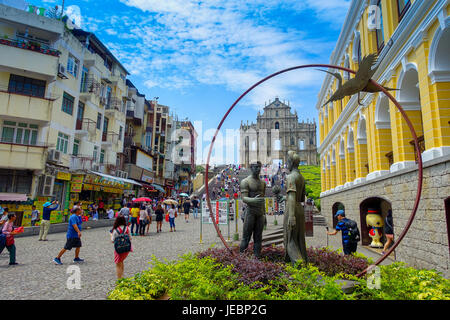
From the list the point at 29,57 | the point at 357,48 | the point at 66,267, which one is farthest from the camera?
the point at 29,57

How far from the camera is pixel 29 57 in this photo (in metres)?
17.6

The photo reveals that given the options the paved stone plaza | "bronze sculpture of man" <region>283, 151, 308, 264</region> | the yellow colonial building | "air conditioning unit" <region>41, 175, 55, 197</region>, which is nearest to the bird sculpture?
"bronze sculpture of man" <region>283, 151, 308, 264</region>

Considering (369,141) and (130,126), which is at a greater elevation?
(130,126)

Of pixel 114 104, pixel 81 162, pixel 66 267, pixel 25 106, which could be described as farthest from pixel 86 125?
pixel 66 267

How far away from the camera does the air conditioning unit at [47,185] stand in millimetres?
17906

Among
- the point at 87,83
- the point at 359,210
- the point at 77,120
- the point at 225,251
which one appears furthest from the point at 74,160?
the point at 359,210

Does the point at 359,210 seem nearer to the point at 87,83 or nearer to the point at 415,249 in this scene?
the point at 415,249

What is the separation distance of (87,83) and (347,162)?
66.3ft

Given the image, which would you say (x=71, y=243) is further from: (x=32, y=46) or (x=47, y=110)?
(x=32, y=46)

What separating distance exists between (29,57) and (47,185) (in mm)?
7844

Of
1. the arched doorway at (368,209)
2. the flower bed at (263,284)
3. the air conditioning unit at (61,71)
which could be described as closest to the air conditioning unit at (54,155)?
the air conditioning unit at (61,71)

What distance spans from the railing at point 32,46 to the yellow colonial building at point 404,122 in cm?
1810

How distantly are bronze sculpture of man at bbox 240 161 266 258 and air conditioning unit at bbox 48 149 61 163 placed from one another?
51.4 ft

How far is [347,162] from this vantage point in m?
18.9
